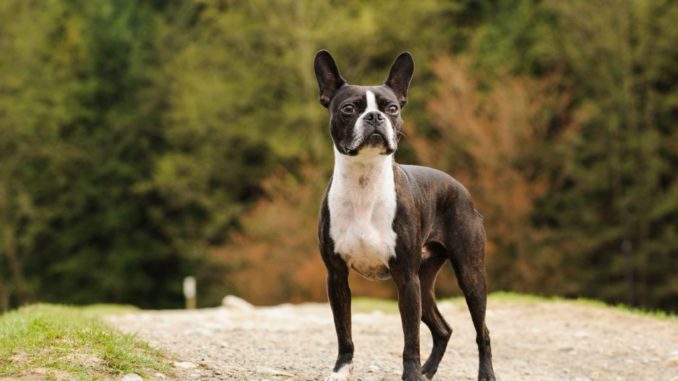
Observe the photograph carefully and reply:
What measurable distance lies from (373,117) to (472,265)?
1.76 metres

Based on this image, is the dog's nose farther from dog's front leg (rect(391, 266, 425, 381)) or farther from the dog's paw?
the dog's paw

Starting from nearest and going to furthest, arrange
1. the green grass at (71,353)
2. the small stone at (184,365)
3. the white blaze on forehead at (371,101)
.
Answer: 1. the white blaze on forehead at (371,101)
2. the green grass at (71,353)
3. the small stone at (184,365)

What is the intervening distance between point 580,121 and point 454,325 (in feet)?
67.6

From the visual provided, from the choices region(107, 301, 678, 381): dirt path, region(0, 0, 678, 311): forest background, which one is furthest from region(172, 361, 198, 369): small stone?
region(0, 0, 678, 311): forest background

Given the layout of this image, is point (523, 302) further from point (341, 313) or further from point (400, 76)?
point (400, 76)

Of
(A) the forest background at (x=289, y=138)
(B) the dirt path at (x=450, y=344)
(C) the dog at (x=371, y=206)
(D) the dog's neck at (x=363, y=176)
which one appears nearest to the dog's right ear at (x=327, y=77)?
(C) the dog at (x=371, y=206)

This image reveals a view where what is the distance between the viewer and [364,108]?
22.8ft

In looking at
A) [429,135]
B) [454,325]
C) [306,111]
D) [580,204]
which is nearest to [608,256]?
[580,204]

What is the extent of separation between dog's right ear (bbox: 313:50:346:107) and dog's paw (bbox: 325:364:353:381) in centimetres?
202

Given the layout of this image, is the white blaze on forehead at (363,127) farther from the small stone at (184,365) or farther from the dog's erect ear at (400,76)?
the small stone at (184,365)

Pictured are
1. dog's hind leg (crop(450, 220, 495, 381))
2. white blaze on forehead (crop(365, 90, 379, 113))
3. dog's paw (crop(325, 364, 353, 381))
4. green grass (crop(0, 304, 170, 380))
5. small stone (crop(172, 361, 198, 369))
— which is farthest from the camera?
small stone (crop(172, 361, 198, 369))

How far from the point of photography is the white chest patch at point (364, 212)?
702cm

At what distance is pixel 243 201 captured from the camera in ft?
141

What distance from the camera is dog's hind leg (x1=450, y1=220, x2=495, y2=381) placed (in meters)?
7.82
